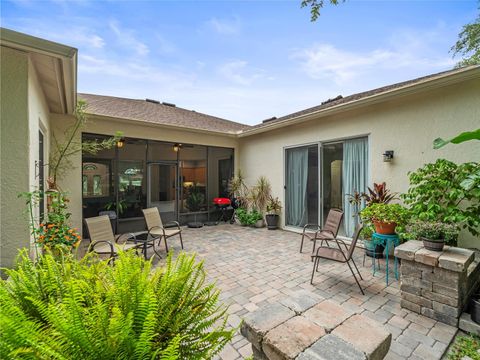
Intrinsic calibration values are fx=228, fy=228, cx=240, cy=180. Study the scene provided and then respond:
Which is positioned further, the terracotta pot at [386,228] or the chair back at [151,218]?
the chair back at [151,218]

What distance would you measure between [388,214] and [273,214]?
11.9 ft

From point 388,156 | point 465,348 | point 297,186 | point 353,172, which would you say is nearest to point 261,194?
point 297,186

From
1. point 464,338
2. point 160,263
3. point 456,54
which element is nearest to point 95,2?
point 160,263

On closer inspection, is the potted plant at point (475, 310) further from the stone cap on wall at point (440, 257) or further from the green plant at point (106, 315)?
the green plant at point (106, 315)

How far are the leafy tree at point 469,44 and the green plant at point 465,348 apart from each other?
8.64 meters

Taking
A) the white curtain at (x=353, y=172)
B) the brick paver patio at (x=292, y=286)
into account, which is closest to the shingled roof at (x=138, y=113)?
the brick paver patio at (x=292, y=286)

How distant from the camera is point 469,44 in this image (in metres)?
7.44

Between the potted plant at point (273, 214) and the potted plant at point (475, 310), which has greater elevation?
the potted plant at point (273, 214)

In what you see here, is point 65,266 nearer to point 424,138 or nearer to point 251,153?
point 424,138

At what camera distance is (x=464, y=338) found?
7.58 feet

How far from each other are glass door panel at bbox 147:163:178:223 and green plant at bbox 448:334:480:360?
6986 millimetres

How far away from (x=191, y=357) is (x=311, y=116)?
5823 mm

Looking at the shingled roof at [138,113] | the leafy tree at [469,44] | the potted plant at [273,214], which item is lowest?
the potted plant at [273,214]

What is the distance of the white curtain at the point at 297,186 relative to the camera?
6625 millimetres
